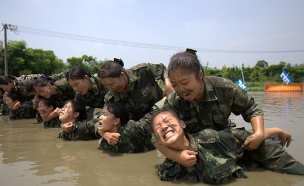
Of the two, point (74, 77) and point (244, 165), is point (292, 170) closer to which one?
point (244, 165)

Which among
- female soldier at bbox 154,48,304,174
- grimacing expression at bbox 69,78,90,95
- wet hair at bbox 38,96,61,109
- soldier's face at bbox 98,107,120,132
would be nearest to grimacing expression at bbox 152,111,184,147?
female soldier at bbox 154,48,304,174

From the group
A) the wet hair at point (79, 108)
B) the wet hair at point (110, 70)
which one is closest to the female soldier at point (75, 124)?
the wet hair at point (79, 108)

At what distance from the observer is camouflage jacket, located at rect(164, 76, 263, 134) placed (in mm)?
2717

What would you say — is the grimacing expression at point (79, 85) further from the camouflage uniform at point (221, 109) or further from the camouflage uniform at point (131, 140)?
the camouflage uniform at point (221, 109)

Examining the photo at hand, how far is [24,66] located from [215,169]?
34735mm

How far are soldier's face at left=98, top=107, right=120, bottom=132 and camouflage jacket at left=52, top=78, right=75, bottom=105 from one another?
2.58 metres

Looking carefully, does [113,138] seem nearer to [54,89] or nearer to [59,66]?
[54,89]

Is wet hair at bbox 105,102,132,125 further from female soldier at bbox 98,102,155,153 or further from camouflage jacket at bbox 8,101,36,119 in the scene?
camouflage jacket at bbox 8,101,36,119

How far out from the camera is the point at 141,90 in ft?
13.4

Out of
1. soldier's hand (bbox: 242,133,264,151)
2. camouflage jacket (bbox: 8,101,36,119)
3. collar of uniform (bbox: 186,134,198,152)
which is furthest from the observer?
camouflage jacket (bbox: 8,101,36,119)

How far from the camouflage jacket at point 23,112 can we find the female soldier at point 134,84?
4104 millimetres

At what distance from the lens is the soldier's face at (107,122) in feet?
11.3

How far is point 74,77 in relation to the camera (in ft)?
14.6

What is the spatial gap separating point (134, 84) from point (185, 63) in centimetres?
174
